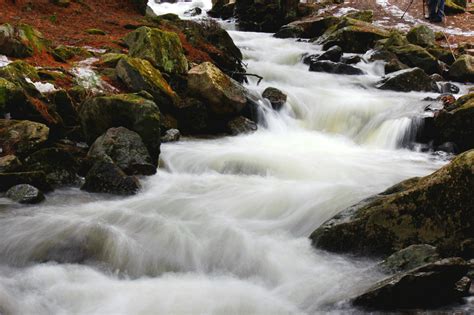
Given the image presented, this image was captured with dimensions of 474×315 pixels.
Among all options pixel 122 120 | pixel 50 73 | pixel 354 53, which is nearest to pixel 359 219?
pixel 122 120

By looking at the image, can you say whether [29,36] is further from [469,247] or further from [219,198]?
[469,247]

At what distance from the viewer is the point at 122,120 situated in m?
7.74

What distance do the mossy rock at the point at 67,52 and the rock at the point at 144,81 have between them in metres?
1.43

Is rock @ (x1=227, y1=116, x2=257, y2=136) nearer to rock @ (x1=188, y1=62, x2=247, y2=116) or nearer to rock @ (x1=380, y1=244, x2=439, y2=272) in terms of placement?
rock @ (x1=188, y1=62, x2=247, y2=116)

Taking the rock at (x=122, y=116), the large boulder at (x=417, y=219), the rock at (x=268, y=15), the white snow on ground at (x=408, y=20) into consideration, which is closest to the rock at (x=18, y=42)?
the rock at (x=122, y=116)

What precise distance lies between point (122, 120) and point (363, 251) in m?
4.57

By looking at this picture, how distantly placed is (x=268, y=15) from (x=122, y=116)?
19.7 meters

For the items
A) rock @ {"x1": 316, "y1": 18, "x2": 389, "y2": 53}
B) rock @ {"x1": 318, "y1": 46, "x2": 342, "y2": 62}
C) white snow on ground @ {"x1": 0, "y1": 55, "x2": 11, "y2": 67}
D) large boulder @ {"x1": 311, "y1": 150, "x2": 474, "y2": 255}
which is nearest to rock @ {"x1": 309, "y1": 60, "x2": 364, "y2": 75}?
rock @ {"x1": 318, "y1": 46, "x2": 342, "y2": 62}

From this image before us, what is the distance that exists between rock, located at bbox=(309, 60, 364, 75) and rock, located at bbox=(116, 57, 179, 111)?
7796 millimetres

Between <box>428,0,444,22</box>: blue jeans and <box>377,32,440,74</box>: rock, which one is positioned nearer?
<box>377,32,440,74</box>: rock

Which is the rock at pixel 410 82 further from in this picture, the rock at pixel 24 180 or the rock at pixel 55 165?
the rock at pixel 24 180

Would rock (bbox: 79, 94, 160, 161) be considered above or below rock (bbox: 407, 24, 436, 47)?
below

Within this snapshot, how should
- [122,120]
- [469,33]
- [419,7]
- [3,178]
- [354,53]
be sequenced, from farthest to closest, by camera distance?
[419,7] < [469,33] < [354,53] < [122,120] < [3,178]

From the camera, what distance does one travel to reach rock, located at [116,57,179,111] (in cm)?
964
